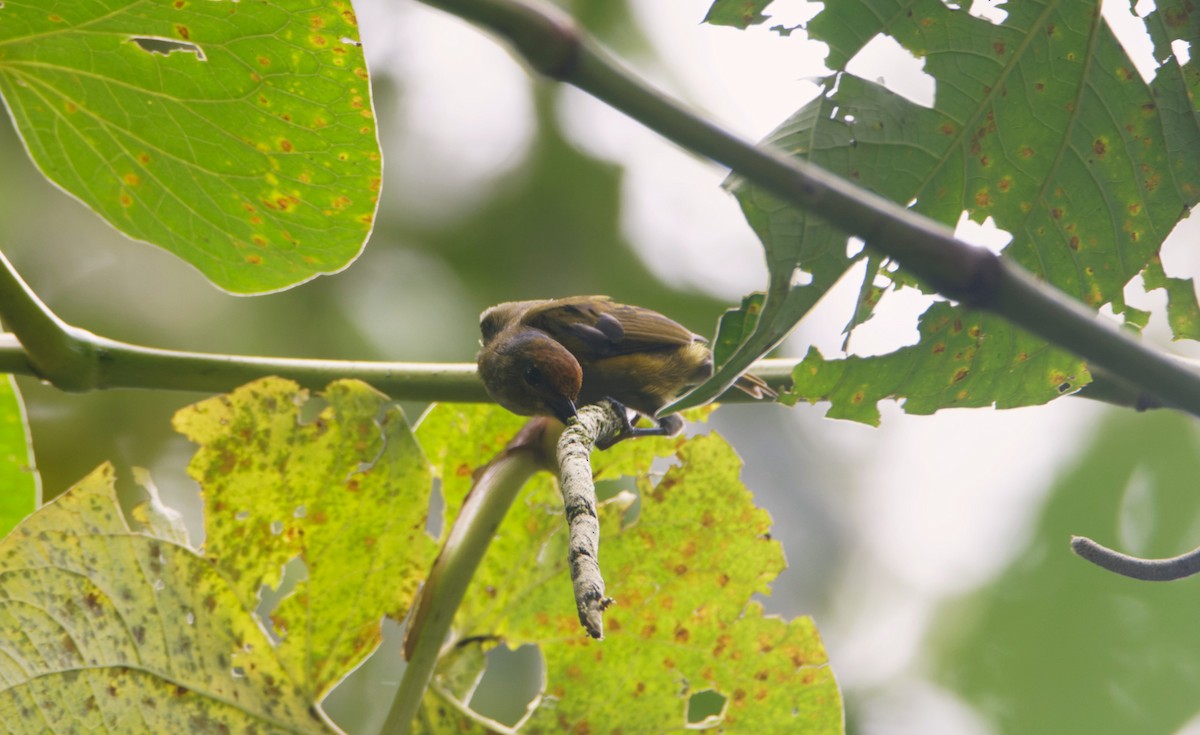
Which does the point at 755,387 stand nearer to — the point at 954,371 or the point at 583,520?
the point at 954,371

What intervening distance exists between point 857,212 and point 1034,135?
0.82 metres

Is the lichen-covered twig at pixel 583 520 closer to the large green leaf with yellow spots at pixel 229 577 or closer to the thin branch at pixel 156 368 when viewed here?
the thin branch at pixel 156 368

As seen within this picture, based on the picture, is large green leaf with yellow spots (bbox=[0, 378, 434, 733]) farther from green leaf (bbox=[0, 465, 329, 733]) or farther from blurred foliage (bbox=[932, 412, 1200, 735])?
blurred foliage (bbox=[932, 412, 1200, 735])

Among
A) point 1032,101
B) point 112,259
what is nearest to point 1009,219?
point 1032,101

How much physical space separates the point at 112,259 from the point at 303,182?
12.5 feet

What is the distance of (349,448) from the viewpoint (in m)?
1.71

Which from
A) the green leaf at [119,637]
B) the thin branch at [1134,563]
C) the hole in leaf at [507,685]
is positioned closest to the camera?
the thin branch at [1134,563]

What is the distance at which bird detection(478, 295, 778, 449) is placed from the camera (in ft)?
5.63

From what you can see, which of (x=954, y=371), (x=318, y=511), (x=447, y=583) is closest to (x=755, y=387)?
(x=954, y=371)

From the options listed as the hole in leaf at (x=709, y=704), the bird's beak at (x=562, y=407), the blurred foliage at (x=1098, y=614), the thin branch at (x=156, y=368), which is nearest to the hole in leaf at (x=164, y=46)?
the thin branch at (x=156, y=368)

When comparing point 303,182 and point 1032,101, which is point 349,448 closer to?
point 303,182

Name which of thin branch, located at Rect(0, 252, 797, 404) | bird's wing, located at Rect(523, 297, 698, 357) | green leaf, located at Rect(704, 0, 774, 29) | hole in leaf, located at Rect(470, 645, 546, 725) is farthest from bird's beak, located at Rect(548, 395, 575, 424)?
hole in leaf, located at Rect(470, 645, 546, 725)

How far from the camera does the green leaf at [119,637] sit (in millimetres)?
1516

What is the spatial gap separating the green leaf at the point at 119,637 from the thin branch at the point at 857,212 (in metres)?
1.15
